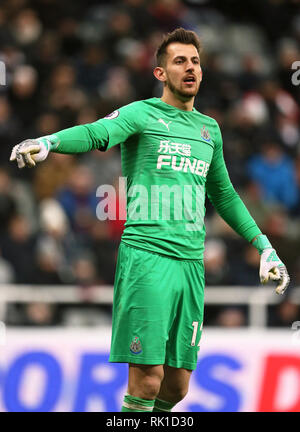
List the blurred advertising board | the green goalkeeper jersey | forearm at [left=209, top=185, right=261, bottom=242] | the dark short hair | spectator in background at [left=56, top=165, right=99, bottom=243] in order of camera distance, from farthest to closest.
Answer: spectator in background at [left=56, top=165, right=99, bottom=243] < the blurred advertising board < forearm at [left=209, top=185, right=261, bottom=242] < the dark short hair < the green goalkeeper jersey

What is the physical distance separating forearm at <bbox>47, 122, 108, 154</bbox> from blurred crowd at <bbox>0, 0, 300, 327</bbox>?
430 centimetres

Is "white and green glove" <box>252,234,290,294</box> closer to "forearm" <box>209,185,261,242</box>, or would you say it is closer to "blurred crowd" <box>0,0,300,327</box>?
"forearm" <box>209,185,261,242</box>

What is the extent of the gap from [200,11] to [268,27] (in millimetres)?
1061

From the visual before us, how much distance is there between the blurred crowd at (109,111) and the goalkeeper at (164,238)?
12.8 ft

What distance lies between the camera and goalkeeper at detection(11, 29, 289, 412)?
14.7ft

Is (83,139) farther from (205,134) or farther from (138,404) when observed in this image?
(138,404)

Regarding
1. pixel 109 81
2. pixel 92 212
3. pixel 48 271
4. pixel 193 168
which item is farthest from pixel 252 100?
pixel 193 168

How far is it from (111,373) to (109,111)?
3527 millimetres

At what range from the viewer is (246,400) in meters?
7.63

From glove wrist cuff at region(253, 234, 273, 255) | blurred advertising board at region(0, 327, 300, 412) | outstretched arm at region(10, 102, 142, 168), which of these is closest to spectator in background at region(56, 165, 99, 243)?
blurred advertising board at region(0, 327, 300, 412)

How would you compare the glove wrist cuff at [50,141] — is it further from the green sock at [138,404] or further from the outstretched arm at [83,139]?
the green sock at [138,404]

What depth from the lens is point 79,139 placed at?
4.16 m

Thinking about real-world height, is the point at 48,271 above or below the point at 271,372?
above
